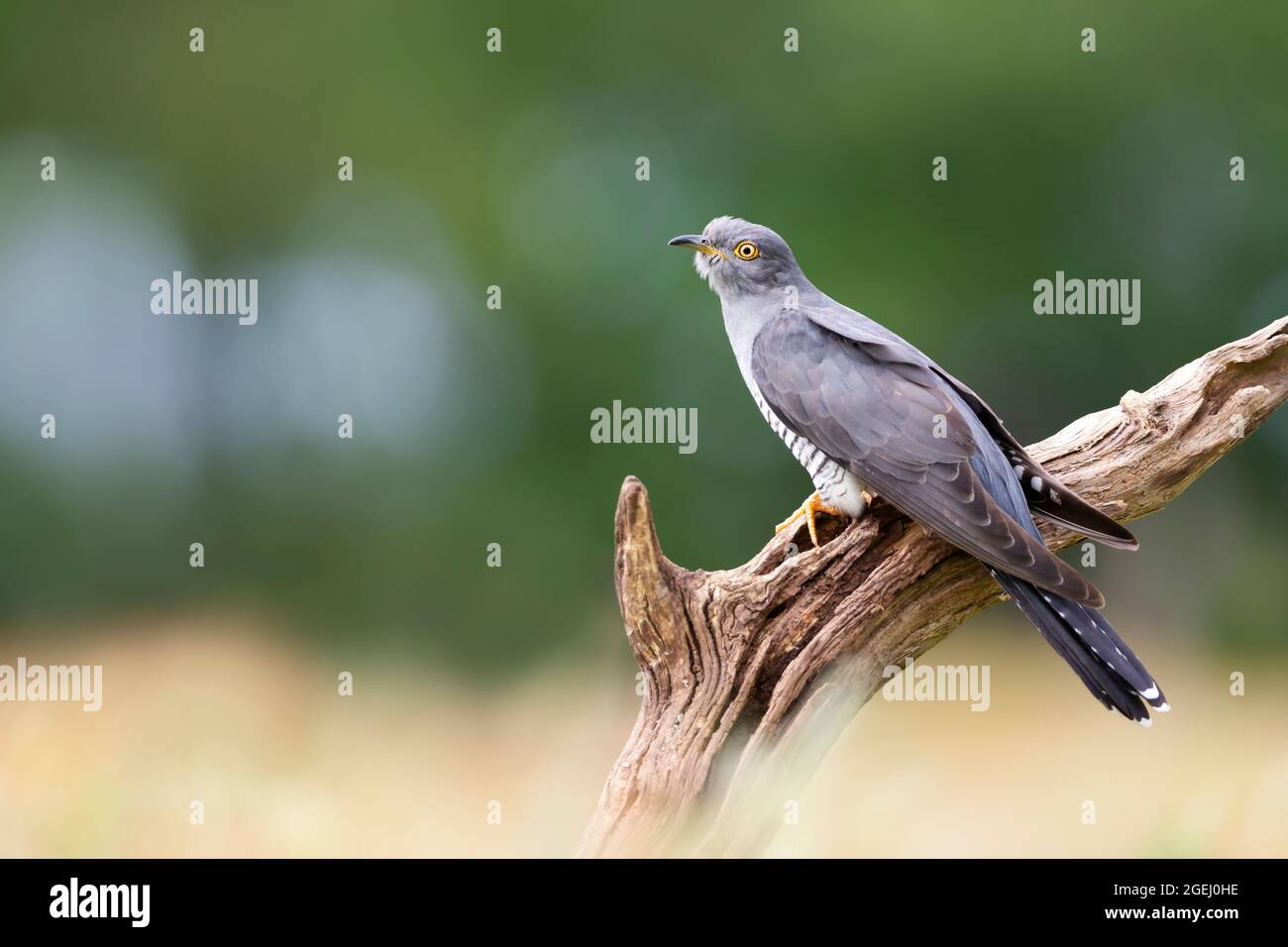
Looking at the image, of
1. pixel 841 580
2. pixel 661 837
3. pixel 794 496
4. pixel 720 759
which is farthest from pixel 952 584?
pixel 794 496

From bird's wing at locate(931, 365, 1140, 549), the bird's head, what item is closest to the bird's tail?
bird's wing at locate(931, 365, 1140, 549)

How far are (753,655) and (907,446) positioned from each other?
0.72 m

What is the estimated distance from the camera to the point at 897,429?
3.07 m

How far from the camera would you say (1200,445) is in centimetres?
344

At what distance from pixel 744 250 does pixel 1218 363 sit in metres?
1.55

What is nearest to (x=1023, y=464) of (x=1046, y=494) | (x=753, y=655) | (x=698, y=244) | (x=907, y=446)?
(x=1046, y=494)

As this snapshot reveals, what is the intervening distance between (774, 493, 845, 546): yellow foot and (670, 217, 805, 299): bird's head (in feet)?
2.66

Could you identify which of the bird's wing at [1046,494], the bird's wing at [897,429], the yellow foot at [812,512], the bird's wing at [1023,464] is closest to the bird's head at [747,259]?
the bird's wing at [897,429]

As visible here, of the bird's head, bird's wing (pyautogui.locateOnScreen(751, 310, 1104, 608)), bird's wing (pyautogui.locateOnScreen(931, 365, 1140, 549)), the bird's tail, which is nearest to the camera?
the bird's tail

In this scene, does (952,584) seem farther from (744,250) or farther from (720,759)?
(744,250)

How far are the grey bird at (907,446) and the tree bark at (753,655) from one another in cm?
16

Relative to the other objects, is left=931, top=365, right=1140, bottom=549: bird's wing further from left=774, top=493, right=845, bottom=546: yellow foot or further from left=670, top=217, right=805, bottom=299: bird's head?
left=670, top=217, right=805, bottom=299: bird's head

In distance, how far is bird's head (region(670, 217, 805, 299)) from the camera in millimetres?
3627

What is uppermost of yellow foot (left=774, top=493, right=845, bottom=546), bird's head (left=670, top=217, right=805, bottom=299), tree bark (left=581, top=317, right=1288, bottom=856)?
bird's head (left=670, top=217, right=805, bottom=299)
